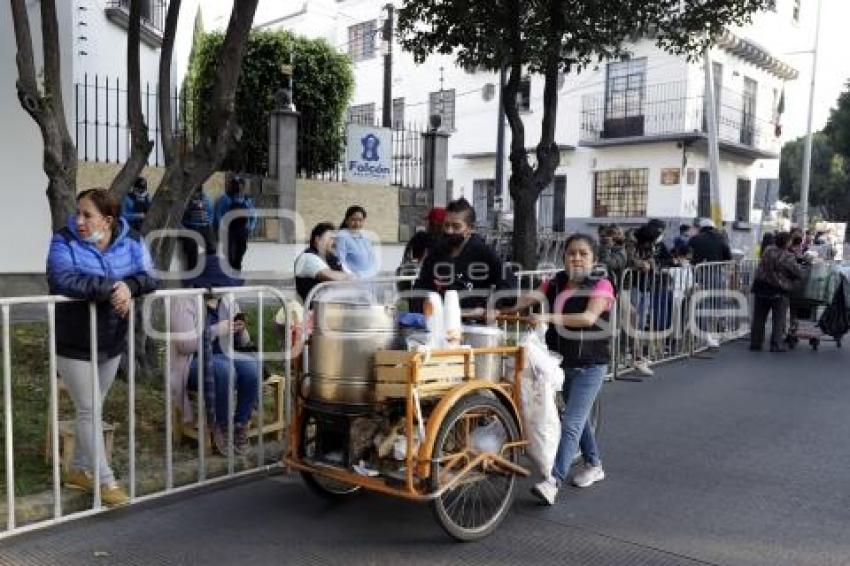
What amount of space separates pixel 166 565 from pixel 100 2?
33.5 feet

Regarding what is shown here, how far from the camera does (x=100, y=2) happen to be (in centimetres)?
1170

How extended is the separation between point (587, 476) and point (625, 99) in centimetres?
2390

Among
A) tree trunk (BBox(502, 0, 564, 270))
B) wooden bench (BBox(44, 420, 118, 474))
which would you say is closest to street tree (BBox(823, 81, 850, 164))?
tree trunk (BBox(502, 0, 564, 270))

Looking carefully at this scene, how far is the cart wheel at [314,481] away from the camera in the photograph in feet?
14.3

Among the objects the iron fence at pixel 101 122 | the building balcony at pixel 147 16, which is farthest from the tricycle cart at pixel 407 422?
the building balcony at pixel 147 16

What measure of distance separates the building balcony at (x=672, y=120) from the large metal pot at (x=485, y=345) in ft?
74.1

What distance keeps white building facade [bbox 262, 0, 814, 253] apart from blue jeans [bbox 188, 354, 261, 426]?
1695 cm

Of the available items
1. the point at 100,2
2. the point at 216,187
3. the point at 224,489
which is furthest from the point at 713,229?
the point at 100,2

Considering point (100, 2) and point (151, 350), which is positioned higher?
point (100, 2)

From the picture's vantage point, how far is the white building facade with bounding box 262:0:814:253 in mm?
26000

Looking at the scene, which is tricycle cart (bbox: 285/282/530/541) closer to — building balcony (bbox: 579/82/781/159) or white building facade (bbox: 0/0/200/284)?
white building facade (bbox: 0/0/200/284)

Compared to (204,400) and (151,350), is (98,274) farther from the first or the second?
(151,350)

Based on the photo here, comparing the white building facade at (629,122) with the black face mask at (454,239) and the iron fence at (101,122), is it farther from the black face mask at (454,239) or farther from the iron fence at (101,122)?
the black face mask at (454,239)

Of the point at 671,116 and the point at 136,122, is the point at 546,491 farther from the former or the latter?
the point at 671,116
